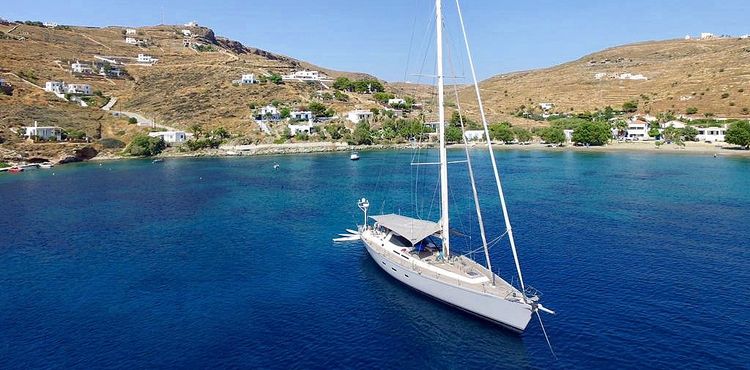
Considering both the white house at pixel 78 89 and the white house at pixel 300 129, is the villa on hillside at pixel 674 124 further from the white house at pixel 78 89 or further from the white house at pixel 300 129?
the white house at pixel 78 89

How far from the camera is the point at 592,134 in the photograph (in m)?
133

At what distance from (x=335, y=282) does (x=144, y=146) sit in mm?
104009

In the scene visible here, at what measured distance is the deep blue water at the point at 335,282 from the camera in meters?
25.5

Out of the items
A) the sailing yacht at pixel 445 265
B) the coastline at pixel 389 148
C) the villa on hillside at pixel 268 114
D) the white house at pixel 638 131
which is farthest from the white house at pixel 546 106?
the sailing yacht at pixel 445 265

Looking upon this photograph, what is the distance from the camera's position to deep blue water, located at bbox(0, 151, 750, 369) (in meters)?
25.5

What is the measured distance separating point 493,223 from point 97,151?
106m

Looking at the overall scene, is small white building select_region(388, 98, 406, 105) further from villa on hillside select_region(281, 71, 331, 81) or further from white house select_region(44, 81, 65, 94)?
white house select_region(44, 81, 65, 94)

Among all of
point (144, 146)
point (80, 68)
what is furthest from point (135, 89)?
point (144, 146)

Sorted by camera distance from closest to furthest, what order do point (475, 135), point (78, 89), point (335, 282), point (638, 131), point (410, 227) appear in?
1. point (335, 282)
2. point (410, 227)
3. point (638, 131)
4. point (78, 89)
5. point (475, 135)

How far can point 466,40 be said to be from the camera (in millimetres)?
28938

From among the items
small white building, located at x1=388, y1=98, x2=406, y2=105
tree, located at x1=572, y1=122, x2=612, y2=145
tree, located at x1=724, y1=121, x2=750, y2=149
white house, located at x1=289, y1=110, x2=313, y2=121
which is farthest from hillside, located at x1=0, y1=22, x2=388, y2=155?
tree, located at x1=724, y1=121, x2=750, y2=149

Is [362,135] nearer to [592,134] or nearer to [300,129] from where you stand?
[300,129]

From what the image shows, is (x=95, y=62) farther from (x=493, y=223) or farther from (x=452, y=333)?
(x=452, y=333)

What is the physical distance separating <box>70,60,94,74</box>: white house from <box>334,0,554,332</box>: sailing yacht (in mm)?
154860
